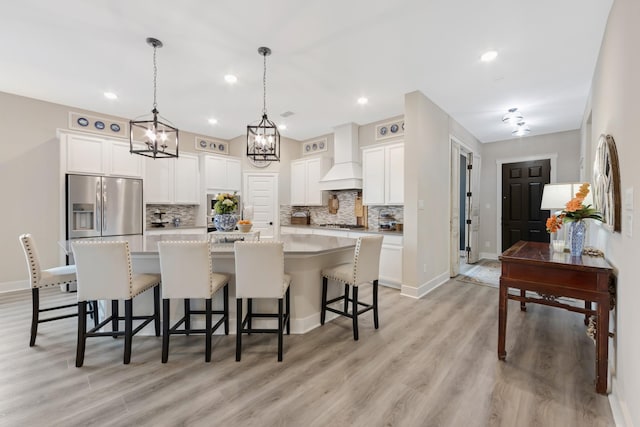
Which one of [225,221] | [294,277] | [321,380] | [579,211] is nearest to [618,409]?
[579,211]

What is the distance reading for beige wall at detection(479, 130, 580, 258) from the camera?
5.41 metres

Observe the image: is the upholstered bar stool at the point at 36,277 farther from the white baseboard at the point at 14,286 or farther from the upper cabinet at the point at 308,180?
the upper cabinet at the point at 308,180

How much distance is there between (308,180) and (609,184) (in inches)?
188

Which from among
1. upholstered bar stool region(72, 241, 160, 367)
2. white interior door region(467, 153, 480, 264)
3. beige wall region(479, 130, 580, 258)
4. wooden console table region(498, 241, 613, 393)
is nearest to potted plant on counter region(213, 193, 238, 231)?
upholstered bar stool region(72, 241, 160, 367)

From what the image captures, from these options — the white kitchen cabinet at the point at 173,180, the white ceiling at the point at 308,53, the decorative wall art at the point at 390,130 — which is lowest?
the white kitchen cabinet at the point at 173,180

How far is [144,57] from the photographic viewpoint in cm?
299

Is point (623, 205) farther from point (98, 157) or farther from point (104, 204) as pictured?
point (98, 157)

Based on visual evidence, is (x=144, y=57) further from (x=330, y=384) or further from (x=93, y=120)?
(x=330, y=384)

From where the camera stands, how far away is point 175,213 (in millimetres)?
5773

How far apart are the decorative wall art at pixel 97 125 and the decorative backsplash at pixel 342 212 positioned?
3.36 m

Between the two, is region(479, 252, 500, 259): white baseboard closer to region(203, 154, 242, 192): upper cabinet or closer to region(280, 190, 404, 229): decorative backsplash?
region(280, 190, 404, 229): decorative backsplash

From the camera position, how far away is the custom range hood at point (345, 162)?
5203 mm

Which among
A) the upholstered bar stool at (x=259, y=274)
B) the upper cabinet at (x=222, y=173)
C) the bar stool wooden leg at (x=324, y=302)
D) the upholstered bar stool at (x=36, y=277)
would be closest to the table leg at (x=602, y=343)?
the bar stool wooden leg at (x=324, y=302)

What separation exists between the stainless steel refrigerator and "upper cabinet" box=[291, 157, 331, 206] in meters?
3.04
